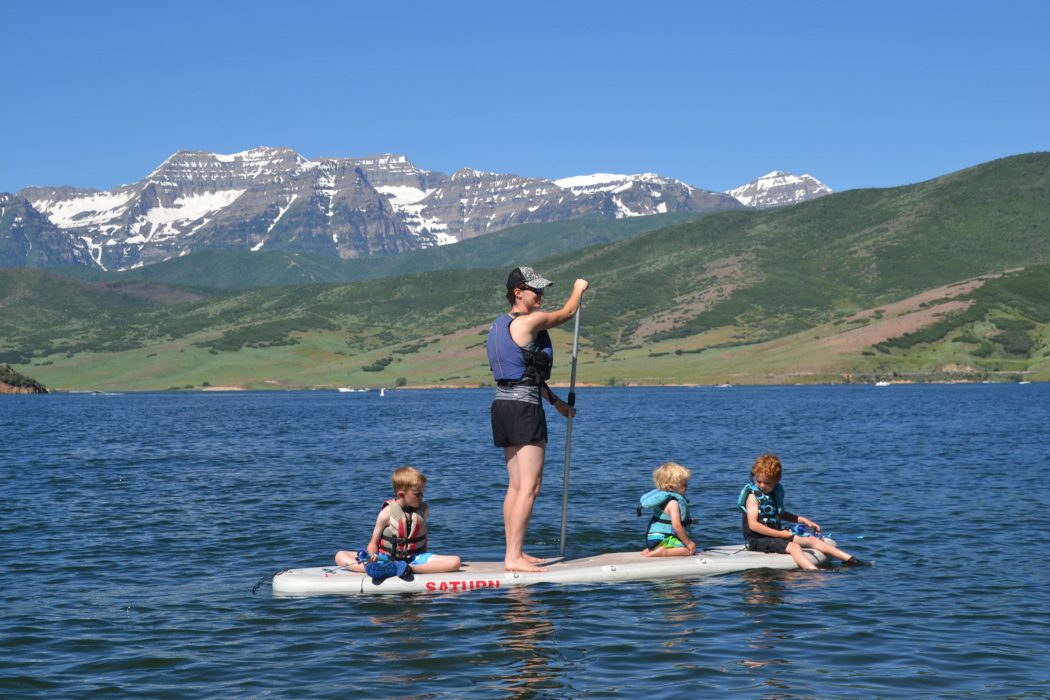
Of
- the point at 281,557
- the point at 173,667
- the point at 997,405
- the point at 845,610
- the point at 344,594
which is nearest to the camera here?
the point at 173,667

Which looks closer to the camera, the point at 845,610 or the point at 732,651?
the point at 732,651

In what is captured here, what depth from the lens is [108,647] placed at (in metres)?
16.7

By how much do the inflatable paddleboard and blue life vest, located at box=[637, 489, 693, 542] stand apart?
601mm

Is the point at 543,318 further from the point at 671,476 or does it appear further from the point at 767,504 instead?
the point at 767,504

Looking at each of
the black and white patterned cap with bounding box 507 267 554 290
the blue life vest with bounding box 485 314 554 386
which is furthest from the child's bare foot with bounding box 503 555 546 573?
the black and white patterned cap with bounding box 507 267 554 290

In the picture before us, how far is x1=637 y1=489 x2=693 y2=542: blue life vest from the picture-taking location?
21.3 meters

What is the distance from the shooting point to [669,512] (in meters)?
21.6

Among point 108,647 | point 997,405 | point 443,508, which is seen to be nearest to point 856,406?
point 997,405

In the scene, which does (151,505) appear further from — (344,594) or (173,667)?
(173,667)

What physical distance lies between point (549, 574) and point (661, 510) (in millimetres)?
2669

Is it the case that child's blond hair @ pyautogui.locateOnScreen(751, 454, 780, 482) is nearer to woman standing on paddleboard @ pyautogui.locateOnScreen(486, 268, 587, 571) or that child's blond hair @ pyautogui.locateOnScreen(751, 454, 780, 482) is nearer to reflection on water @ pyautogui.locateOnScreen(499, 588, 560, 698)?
woman standing on paddleboard @ pyautogui.locateOnScreen(486, 268, 587, 571)

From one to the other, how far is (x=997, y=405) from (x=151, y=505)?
104752mm

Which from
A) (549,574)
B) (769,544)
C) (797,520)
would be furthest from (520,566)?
(797,520)

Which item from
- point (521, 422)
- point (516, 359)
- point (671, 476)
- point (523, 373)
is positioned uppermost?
point (516, 359)
